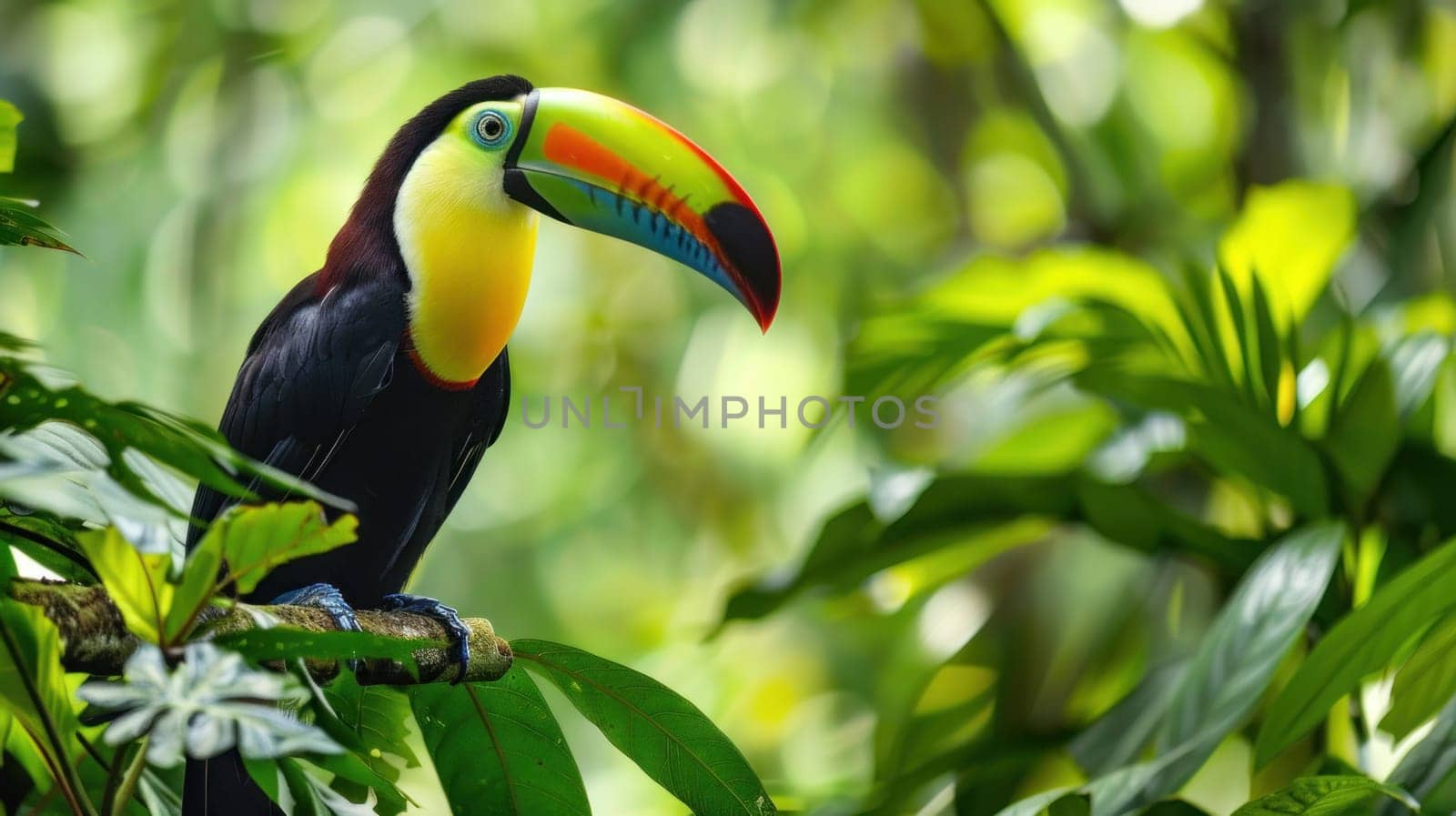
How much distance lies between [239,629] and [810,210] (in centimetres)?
211

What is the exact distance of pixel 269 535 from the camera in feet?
1.61

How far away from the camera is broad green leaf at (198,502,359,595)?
49cm

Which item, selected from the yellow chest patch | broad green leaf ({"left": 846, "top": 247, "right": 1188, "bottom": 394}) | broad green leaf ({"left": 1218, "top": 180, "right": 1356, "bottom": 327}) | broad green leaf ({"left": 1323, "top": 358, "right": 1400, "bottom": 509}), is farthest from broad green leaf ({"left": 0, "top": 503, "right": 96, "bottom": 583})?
broad green leaf ({"left": 1218, "top": 180, "right": 1356, "bottom": 327})

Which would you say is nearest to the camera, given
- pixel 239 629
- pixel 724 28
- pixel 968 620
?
pixel 239 629

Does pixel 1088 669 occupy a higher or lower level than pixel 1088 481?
lower

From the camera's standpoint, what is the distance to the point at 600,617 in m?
3.04

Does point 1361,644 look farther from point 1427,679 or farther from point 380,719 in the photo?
point 380,719

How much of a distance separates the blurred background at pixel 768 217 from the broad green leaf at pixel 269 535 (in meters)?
1.25

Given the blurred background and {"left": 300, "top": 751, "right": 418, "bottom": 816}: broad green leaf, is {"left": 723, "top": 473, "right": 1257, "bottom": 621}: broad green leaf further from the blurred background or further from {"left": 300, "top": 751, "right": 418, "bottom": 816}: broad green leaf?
{"left": 300, "top": 751, "right": 418, "bottom": 816}: broad green leaf

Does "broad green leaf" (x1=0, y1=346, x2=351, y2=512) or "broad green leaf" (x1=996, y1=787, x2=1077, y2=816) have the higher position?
"broad green leaf" (x1=0, y1=346, x2=351, y2=512)

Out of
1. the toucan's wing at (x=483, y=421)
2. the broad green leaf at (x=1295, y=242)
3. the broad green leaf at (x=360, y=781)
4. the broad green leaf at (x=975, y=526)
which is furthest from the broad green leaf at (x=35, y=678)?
the broad green leaf at (x=1295, y=242)

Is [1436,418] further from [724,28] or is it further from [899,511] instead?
[724,28]

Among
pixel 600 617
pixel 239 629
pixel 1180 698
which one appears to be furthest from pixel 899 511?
pixel 600 617

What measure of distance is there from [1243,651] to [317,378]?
795 mm
